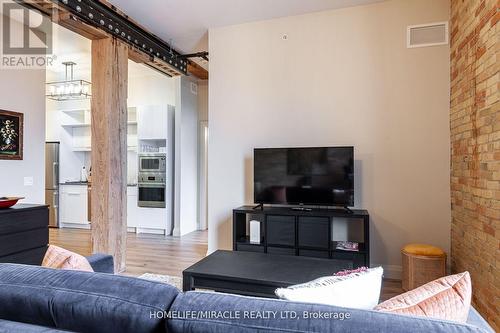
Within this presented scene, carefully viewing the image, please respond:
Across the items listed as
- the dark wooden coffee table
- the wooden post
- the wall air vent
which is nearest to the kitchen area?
the wooden post

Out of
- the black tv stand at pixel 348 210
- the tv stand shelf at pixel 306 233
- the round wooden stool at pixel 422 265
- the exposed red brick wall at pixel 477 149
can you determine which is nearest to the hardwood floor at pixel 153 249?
the tv stand shelf at pixel 306 233

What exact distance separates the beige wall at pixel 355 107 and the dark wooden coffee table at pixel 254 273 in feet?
5.00

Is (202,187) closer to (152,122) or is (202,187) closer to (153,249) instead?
(152,122)

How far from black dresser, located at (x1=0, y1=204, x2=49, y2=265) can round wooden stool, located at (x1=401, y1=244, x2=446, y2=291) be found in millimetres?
3695

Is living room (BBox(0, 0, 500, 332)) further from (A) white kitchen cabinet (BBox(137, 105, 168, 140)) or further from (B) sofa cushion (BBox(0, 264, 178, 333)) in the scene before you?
(A) white kitchen cabinet (BBox(137, 105, 168, 140))

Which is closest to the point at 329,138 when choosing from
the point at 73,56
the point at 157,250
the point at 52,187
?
the point at 157,250

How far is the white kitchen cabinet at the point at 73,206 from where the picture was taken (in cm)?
599

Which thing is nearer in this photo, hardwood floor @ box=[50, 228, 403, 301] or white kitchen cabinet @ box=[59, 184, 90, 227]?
hardwood floor @ box=[50, 228, 403, 301]

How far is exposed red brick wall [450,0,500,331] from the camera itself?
2209 millimetres

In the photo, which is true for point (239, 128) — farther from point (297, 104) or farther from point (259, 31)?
point (259, 31)

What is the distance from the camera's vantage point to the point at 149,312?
35.7 inches

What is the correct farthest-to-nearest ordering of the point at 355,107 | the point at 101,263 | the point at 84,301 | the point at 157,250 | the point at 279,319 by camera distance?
the point at 157,250
the point at 355,107
the point at 101,263
the point at 84,301
the point at 279,319

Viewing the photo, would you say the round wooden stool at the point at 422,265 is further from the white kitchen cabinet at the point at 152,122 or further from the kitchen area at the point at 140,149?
the white kitchen cabinet at the point at 152,122

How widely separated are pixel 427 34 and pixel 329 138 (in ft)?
5.08
